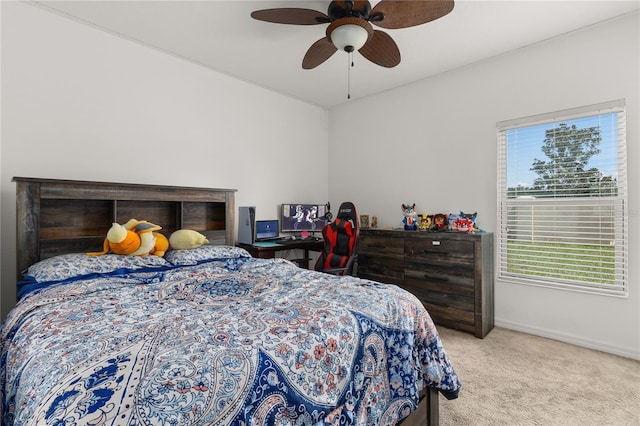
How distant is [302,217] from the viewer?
165 inches

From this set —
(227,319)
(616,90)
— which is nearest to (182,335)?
(227,319)

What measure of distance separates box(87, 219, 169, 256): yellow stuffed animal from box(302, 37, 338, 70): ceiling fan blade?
188 centimetres

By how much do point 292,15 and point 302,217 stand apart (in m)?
2.55

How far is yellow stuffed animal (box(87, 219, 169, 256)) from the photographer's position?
7.25ft

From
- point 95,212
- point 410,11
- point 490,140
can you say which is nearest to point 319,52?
point 410,11

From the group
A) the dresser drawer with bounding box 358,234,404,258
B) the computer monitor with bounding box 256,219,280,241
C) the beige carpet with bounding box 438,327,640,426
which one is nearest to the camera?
the beige carpet with bounding box 438,327,640,426

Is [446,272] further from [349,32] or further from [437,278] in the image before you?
[349,32]

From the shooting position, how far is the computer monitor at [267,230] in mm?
3729

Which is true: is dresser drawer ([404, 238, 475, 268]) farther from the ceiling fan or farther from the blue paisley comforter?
the ceiling fan

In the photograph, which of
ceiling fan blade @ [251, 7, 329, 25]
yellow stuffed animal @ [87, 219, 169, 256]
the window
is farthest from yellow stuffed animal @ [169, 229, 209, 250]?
the window

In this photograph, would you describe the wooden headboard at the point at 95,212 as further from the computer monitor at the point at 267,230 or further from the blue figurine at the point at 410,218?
the blue figurine at the point at 410,218

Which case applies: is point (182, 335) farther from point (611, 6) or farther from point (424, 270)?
point (611, 6)

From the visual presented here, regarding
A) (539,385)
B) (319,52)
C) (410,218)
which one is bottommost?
(539,385)

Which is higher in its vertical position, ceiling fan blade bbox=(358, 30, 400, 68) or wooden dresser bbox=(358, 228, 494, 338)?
ceiling fan blade bbox=(358, 30, 400, 68)
